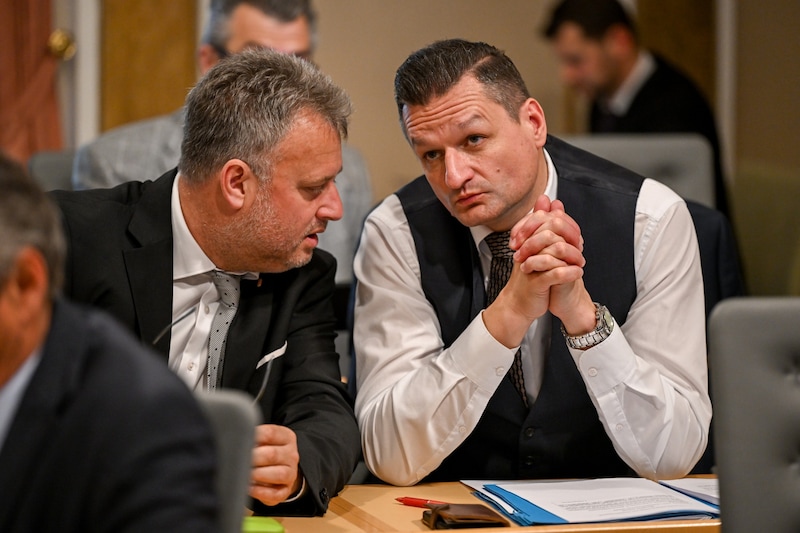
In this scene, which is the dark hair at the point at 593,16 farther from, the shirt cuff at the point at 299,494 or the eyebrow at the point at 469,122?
the shirt cuff at the point at 299,494

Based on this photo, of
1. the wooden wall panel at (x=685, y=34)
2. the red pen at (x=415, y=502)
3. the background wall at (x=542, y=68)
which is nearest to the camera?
the red pen at (x=415, y=502)

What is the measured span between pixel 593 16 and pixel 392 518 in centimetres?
306

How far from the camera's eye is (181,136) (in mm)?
2889

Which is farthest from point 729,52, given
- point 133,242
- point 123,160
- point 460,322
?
point 133,242

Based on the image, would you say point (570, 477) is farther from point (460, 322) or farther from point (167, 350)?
point (167, 350)

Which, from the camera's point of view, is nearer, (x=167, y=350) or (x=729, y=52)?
(x=167, y=350)

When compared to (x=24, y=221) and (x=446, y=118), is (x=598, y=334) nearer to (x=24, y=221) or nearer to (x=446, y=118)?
(x=446, y=118)

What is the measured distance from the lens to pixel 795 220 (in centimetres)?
366

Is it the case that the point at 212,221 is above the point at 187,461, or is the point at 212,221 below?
above

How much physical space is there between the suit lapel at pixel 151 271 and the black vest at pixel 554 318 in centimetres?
47

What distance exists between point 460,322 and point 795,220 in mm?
2090

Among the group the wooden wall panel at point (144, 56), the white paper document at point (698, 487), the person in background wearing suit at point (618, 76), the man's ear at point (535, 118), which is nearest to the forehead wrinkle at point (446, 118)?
the man's ear at point (535, 118)

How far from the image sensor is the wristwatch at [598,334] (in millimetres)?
1779

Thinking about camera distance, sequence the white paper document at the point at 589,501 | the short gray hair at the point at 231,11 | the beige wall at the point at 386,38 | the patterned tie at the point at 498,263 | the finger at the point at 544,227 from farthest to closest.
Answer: the beige wall at the point at 386,38
the short gray hair at the point at 231,11
the patterned tie at the point at 498,263
the finger at the point at 544,227
the white paper document at the point at 589,501
